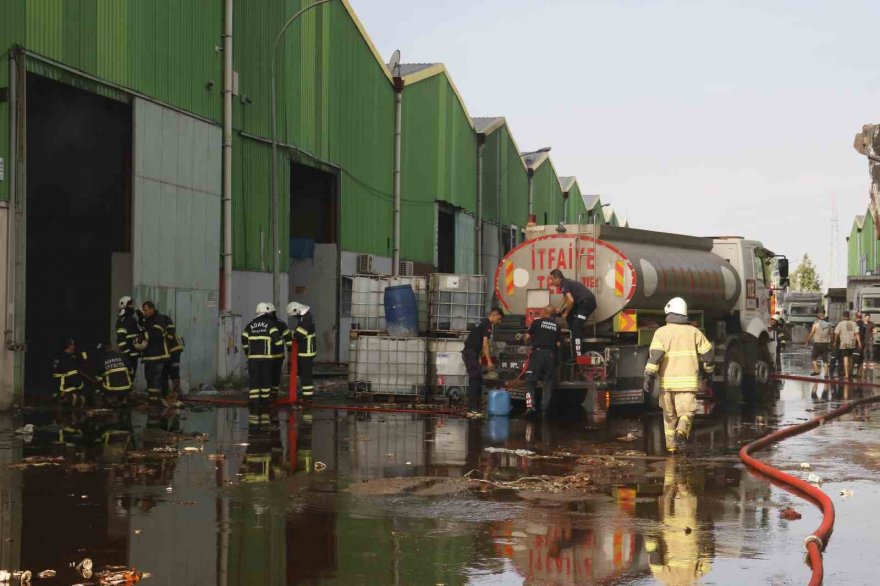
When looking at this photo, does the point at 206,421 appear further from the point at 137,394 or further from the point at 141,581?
the point at 141,581

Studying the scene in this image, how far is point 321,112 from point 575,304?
44.9ft

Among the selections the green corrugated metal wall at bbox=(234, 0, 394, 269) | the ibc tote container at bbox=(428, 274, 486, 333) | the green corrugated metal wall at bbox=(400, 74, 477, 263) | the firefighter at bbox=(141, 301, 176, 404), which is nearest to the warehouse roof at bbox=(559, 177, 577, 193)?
the green corrugated metal wall at bbox=(400, 74, 477, 263)

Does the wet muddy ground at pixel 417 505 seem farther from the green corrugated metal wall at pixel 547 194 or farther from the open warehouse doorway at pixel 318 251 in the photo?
the green corrugated metal wall at pixel 547 194

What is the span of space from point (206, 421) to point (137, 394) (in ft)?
14.3

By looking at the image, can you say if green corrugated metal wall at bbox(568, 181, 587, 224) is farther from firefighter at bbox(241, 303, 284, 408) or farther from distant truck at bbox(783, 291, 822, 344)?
firefighter at bbox(241, 303, 284, 408)

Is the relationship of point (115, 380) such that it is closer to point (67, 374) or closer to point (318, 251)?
point (67, 374)

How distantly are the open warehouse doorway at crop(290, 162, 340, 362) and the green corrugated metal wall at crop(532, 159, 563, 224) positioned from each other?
2694 cm

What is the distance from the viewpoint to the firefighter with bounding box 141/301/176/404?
20188mm

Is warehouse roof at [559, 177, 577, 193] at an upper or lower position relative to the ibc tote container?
upper

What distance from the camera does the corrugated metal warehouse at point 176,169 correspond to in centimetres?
1956

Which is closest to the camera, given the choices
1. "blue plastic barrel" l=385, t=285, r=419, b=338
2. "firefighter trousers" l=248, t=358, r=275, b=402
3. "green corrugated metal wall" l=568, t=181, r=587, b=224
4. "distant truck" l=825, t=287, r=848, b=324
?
"firefighter trousers" l=248, t=358, r=275, b=402

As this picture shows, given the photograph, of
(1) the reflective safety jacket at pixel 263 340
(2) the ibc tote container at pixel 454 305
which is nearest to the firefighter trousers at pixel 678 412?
(1) the reflective safety jacket at pixel 263 340

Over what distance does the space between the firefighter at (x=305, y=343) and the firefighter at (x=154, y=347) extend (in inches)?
89.6

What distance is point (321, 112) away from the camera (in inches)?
1219
